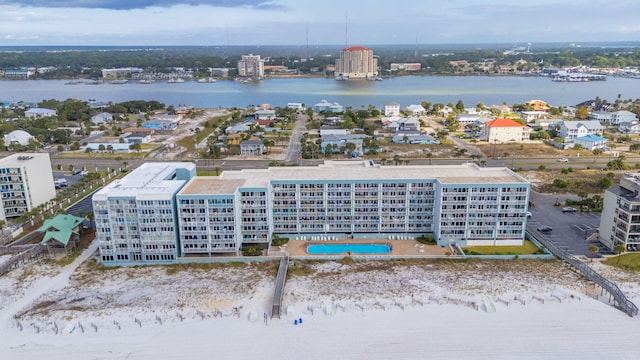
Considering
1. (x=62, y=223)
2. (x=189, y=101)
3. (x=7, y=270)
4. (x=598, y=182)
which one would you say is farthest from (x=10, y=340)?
(x=189, y=101)

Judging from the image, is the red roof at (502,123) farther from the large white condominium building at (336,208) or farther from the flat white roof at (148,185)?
the flat white roof at (148,185)

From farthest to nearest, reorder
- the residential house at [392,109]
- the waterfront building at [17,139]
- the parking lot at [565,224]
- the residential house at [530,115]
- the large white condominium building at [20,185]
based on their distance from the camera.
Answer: the residential house at [392,109]
the residential house at [530,115]
the waterfront building at [17,139]
the large white condominium building at [20,185]
the parking lot at [565,224]

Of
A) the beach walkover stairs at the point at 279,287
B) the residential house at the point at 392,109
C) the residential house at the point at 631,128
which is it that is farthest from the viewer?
the residential house at the point at 392,109

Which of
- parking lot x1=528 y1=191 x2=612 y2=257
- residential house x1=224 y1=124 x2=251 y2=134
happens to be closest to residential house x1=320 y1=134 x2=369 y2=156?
residential house x1=224 y1=124 x2=251 y2=134

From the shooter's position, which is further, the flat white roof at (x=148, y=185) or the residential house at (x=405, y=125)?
the residential house at (x=405, y=125)

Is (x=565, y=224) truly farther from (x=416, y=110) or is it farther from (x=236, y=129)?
(x=416, y=110)

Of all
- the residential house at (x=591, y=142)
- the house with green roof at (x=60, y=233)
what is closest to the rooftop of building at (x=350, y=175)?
the house with green roof at (x=60, y=233)

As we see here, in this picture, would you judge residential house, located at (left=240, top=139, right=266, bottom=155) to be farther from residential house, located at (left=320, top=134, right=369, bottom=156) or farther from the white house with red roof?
the white house with red roof
